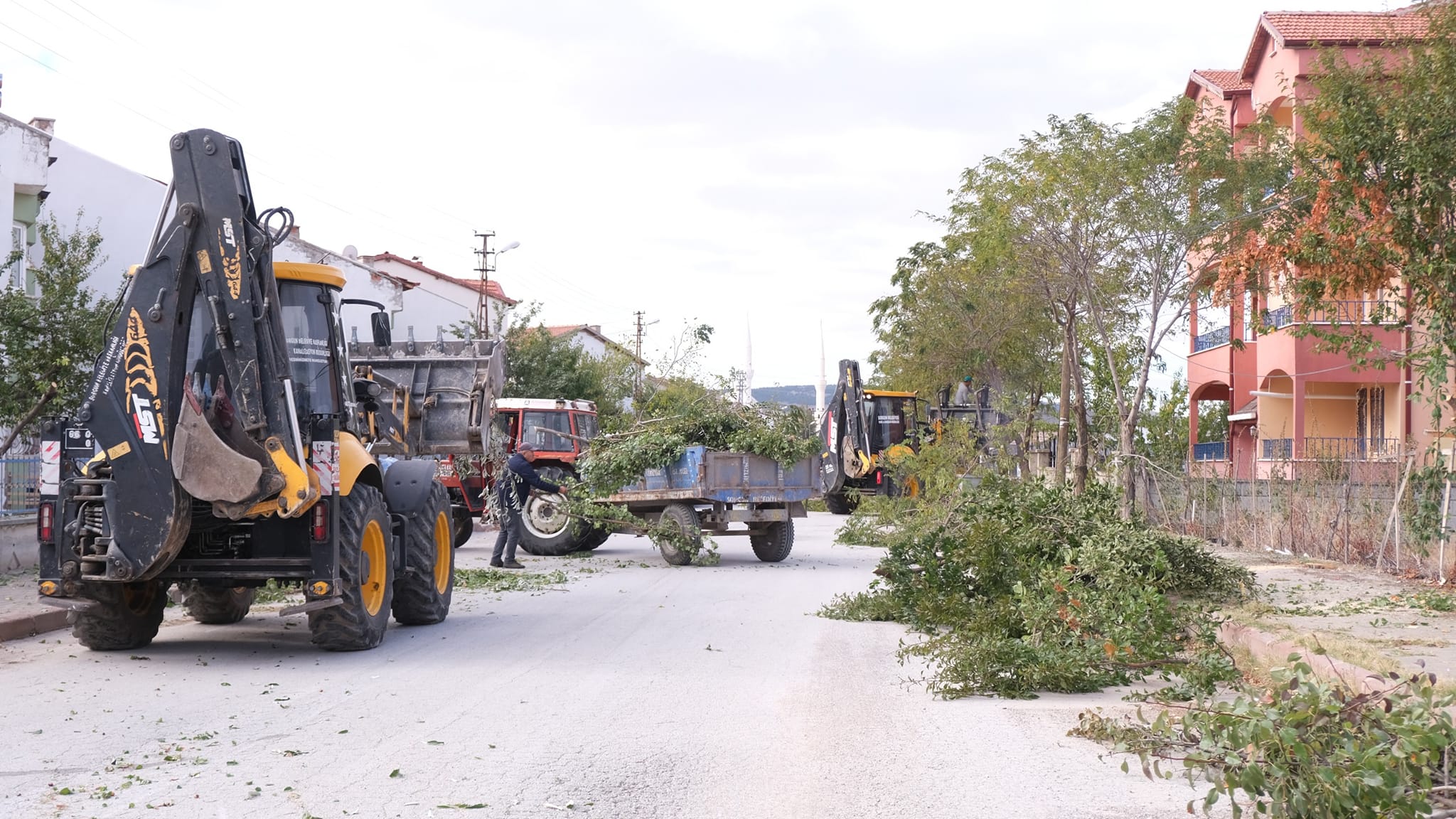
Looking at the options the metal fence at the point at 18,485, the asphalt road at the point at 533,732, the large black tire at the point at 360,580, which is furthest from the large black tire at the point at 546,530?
the large black tire at the point at 360,580

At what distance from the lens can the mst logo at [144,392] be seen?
30.5 ft

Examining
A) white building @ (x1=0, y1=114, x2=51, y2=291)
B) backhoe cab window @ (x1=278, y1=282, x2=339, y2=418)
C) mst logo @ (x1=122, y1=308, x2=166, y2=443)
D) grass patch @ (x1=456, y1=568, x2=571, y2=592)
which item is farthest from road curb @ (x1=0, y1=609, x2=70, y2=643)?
white building @ (x1=0, y1=114, x2=51, y2=291)

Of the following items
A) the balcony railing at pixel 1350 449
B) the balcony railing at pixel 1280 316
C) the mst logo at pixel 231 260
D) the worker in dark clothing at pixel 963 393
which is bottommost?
the balcony railing at pixel 1350 449

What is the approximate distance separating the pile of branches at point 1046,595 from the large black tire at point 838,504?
2124 cm

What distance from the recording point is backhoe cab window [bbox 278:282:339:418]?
10.4m

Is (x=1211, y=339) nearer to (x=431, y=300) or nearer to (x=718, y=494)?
(x=718, y=494)

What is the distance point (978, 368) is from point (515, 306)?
18749 millimetres

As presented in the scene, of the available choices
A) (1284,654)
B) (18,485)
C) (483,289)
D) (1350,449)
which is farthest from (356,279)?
(1284,654)

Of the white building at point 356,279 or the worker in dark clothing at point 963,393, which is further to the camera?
the white building at point 356,279

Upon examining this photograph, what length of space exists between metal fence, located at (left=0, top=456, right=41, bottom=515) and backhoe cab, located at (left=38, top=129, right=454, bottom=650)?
6624 millimetres

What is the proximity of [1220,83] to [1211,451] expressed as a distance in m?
10.1

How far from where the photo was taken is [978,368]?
3784 centimetres

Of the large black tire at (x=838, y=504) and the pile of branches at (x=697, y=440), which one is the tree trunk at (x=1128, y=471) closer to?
the pile of branches at (x=697, y=440)

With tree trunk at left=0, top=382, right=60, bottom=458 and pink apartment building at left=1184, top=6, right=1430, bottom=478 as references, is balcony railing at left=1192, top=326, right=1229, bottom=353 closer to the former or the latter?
pink apartment building at left=1184, top=6, right=1430, bottom=478
